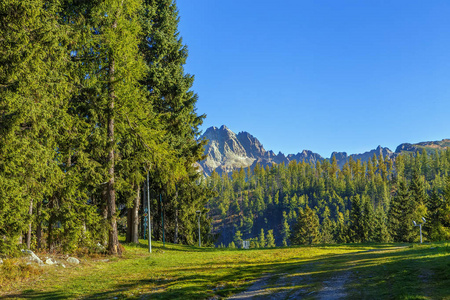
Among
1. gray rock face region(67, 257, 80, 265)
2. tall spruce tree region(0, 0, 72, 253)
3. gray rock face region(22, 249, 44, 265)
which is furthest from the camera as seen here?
gray rock face region(67, 257, 80, 265)

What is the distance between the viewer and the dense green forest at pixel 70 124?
12.5 metres

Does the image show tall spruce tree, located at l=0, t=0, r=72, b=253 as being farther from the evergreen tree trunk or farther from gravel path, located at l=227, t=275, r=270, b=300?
the evergreen tree trunk

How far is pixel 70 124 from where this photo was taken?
15922mm

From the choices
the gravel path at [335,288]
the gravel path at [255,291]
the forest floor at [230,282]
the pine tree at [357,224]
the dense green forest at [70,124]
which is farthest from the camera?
the pine tree at [357,224]

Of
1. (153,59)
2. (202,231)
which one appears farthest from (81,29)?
(202,231)

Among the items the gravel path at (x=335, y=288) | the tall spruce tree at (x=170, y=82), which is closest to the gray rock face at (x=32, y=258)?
the gravel path at (x=335, y=288)

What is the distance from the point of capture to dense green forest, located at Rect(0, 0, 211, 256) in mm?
12453

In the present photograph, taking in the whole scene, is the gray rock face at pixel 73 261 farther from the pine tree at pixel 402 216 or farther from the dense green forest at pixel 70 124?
the pine tree at pixel 402 216

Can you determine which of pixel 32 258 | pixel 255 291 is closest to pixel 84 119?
pixel 32 258

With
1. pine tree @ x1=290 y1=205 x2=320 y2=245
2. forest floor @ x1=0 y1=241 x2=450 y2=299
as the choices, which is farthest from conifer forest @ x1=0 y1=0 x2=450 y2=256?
pine tree @ x1=290 y1=205 x2=320 y2=245

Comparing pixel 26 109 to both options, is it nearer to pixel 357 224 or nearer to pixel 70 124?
pixel 70 124

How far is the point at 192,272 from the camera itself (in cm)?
1271

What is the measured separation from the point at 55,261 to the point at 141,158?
303 inches

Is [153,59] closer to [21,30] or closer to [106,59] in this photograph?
[106,59]
